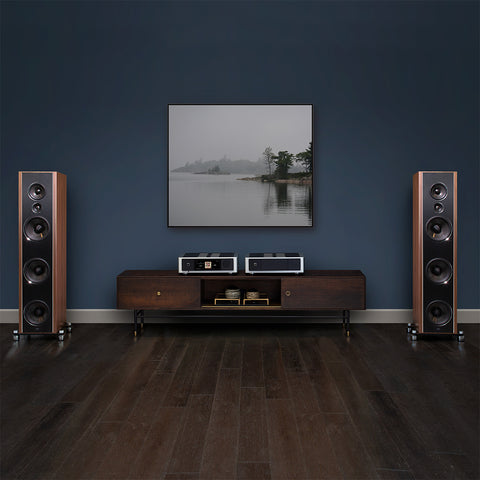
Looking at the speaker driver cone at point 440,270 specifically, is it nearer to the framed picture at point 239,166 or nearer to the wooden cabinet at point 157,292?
the framed picture at point 239,166

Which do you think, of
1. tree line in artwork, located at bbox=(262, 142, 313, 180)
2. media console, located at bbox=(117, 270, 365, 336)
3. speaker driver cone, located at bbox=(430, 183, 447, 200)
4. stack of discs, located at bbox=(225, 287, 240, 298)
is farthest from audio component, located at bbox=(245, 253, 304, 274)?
speaker driver cone, located at bbox=(430, 183, 447, 200)

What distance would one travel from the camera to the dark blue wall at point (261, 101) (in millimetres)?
3936

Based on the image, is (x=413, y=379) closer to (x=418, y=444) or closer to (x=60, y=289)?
(x=418, y=444)

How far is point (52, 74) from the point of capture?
396 cm

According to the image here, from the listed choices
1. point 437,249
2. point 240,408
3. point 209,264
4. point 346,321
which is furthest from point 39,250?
point 437,249

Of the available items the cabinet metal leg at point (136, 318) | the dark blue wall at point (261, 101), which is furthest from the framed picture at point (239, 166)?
the cabinet metal leg at point (136, 318)

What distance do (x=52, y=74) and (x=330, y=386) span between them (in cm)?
349

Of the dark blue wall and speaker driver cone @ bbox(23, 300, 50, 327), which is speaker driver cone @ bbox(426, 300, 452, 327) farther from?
speaker driver cone @ bbox(23, 300, 50, 327)

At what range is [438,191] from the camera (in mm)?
3488

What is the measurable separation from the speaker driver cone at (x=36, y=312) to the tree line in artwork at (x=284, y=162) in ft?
6.97

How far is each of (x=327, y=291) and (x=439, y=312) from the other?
90cm

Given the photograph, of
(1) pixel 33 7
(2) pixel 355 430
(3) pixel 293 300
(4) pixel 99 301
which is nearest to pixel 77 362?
(4) pixel 99 301

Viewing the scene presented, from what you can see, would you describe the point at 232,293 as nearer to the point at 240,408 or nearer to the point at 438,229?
the point at 240,408

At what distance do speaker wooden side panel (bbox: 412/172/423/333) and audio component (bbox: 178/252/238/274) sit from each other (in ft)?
4.77
